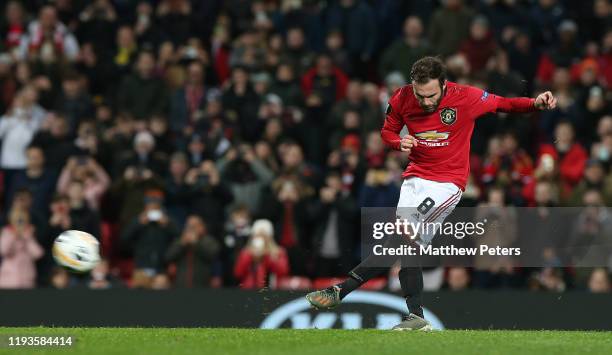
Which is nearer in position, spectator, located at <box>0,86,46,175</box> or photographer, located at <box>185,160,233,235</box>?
photographer, located at <box>185,160,233,235</box>

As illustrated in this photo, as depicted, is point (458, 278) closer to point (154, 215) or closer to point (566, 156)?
point (566, 156)

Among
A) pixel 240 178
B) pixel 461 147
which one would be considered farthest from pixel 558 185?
pixel 461 147

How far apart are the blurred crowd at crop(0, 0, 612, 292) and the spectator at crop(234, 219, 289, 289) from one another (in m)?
0.02

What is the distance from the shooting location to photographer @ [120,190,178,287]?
15.7m

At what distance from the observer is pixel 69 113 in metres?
18.3

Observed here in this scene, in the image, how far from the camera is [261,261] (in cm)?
1501

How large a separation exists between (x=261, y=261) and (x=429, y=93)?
15.7 ft

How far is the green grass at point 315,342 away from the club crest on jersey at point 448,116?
1.80 meters

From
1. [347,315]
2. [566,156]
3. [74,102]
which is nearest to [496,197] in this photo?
[566,156]

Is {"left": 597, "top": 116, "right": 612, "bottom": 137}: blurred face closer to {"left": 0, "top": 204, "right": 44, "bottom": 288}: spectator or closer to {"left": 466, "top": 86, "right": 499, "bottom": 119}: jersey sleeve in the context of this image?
{"left": 466, "top": 86, "right": 499, "bottom": 119}: jersey sleeve

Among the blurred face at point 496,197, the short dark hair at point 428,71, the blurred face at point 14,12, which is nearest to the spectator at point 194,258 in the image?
the blurred face at point 496,197

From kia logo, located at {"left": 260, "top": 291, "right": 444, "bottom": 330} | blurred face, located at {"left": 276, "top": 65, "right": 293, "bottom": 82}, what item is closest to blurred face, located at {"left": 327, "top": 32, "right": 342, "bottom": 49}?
blurred face, located at {"left": 276, "top": 65, "right": 293, "bottom": 82}

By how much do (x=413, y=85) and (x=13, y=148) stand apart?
28.2 feet

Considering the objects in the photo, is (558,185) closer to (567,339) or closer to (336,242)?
(336,242)
